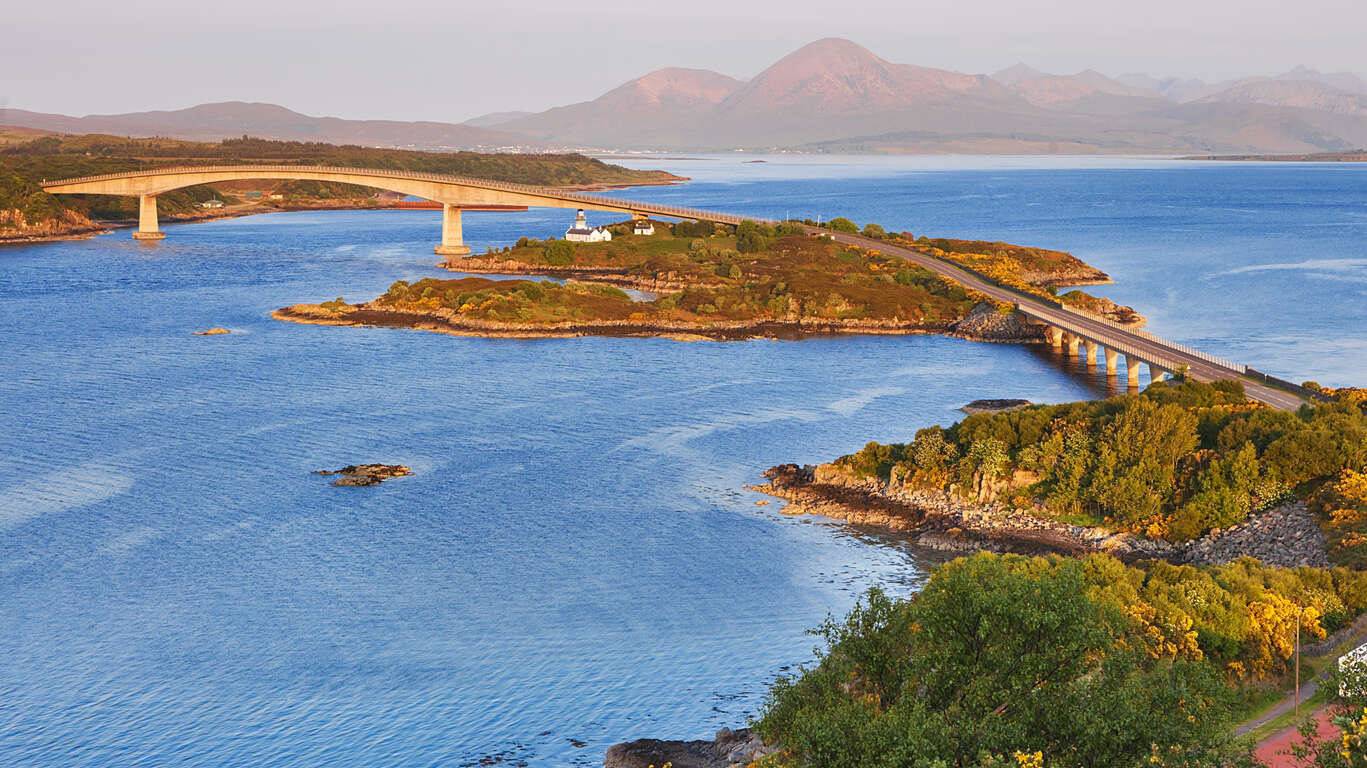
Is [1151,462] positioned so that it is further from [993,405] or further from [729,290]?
[729,290]

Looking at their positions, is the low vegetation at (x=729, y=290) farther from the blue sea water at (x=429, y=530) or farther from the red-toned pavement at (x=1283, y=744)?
the red-toned pavement at (x=1283, y=744)

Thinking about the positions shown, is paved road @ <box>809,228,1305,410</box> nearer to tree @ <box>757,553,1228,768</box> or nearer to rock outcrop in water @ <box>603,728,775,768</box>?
rock outcrop in water @ <box>603,728,775,768</box>

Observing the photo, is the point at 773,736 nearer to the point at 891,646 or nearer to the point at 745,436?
the point at 891,646

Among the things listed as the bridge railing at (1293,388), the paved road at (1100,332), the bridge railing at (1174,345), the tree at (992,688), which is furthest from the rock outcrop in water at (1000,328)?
the tree at (992,688)

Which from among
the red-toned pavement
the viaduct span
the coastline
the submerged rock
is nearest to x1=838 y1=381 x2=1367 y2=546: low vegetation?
the viaduct span

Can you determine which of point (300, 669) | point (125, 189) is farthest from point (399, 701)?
point (125, 189)

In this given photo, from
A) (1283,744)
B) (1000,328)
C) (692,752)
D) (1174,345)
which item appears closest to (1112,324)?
(1000,328)
